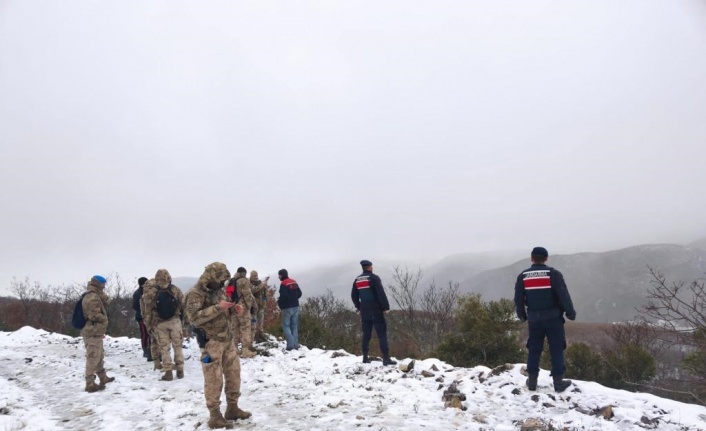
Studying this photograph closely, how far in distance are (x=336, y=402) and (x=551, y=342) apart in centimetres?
419

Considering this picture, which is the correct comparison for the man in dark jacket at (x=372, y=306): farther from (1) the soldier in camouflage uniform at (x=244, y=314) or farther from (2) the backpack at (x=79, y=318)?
(2) the backpack at (x=79, y=318)

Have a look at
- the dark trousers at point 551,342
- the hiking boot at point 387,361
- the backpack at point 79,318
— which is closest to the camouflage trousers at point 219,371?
the hiking boot at point 387,361

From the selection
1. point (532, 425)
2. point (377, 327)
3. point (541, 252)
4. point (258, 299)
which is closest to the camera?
point (532, 425)

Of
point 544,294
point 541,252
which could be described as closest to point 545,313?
point 544,294

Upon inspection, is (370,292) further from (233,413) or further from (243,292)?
(233,413)

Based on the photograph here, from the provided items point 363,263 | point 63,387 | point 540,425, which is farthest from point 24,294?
point 540,425

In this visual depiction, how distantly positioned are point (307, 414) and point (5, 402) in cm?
646

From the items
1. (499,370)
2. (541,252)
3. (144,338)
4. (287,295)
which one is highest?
(541,252)

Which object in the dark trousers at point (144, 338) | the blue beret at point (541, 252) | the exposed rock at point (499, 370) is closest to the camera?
the blue beret at point (541, 252)

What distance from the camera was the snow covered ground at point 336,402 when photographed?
606 cm

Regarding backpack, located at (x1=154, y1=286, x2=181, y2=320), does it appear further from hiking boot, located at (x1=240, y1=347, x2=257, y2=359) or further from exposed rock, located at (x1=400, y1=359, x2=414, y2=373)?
exposed rock, located at (x1=400, y1=359, x2=414, y2=373)

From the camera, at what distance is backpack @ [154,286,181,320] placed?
9.98 m

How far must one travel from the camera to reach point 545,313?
7.15 metres

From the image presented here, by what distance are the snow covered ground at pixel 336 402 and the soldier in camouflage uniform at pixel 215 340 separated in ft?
1.12
